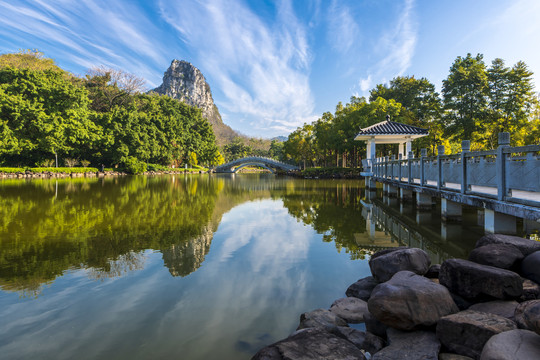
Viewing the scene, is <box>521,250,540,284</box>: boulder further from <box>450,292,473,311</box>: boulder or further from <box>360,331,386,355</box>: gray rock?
<box>360,331,386,355</box>: gray rock

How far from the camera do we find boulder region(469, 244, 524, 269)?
10.1 ft

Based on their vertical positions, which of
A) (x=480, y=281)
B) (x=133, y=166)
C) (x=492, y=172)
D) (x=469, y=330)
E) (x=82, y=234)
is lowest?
(x=82, y=234)

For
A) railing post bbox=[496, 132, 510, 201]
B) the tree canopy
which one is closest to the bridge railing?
railing post bbox=[496, 132, 510, 201]

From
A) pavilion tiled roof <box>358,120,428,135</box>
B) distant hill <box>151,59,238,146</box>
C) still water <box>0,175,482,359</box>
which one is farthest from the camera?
distant hill <box>151,59,238,146</box>

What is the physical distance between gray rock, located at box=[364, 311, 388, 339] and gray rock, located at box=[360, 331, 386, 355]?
0.32 ft

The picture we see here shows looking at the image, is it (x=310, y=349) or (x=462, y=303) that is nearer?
(x=310, y=349)

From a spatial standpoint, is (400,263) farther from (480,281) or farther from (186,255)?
(186,255)

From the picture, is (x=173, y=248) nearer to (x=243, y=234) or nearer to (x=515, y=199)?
(x=243, y=234)

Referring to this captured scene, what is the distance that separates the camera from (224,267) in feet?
15.4

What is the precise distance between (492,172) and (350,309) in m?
4.43

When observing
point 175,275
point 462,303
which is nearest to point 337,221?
point 175,275

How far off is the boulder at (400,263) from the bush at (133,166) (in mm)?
38352

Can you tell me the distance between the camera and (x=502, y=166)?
516 cm

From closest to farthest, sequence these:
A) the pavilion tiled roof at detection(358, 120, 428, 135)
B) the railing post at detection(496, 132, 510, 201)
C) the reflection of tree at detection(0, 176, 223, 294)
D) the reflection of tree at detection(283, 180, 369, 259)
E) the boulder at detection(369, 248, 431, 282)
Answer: the boulder at detection(369, 248, 431, 282) → the reflection of tree at detection(0, 176, 223, 294) → the railing post at detection(496, 132, 510, 201) → the reflection of tree at detection(283, 180, 369, 259) → the pavilion tiled roof at detection(358, 120, 428, 135)
